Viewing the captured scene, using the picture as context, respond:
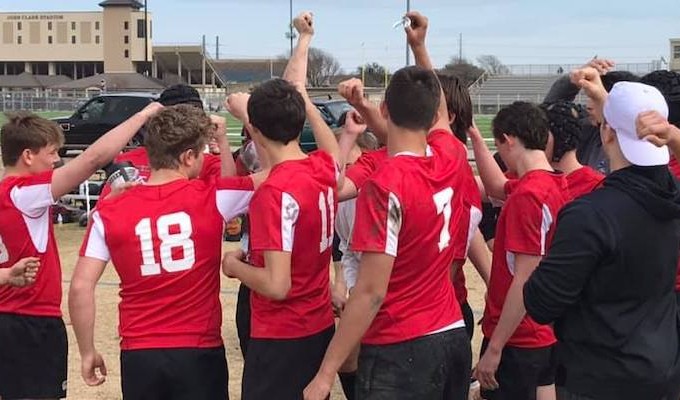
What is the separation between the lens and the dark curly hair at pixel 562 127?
4164mm

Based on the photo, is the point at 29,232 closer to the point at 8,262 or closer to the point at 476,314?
the point at 8,262

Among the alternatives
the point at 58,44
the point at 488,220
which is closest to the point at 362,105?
the point at 488,220

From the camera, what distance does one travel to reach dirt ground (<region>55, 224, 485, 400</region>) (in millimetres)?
6094

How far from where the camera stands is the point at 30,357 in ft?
13.8

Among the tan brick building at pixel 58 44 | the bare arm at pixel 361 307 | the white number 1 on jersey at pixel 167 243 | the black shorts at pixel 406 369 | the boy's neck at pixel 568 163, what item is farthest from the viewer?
the tan brick building at pixel 58 44

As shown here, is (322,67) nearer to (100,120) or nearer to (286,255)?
(100,120)

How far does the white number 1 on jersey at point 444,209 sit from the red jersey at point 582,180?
3.53 ft

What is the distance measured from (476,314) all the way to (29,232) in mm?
4942

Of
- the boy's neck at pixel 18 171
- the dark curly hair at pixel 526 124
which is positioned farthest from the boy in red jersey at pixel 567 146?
the boy's neck at pixel 18 171

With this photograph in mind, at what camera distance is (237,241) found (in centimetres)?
1165

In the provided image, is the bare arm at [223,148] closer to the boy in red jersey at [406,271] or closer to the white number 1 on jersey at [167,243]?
the white number 1 on jersey at [167,243]

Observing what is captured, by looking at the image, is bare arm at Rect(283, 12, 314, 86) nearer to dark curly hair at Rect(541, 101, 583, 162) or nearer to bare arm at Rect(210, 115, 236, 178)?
bare arm at Rect(210, 115, 236, 178)

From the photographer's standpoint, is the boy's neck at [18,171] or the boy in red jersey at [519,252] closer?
the boy in red jersey at [519,252]

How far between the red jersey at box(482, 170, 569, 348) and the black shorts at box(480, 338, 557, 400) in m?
0.04
